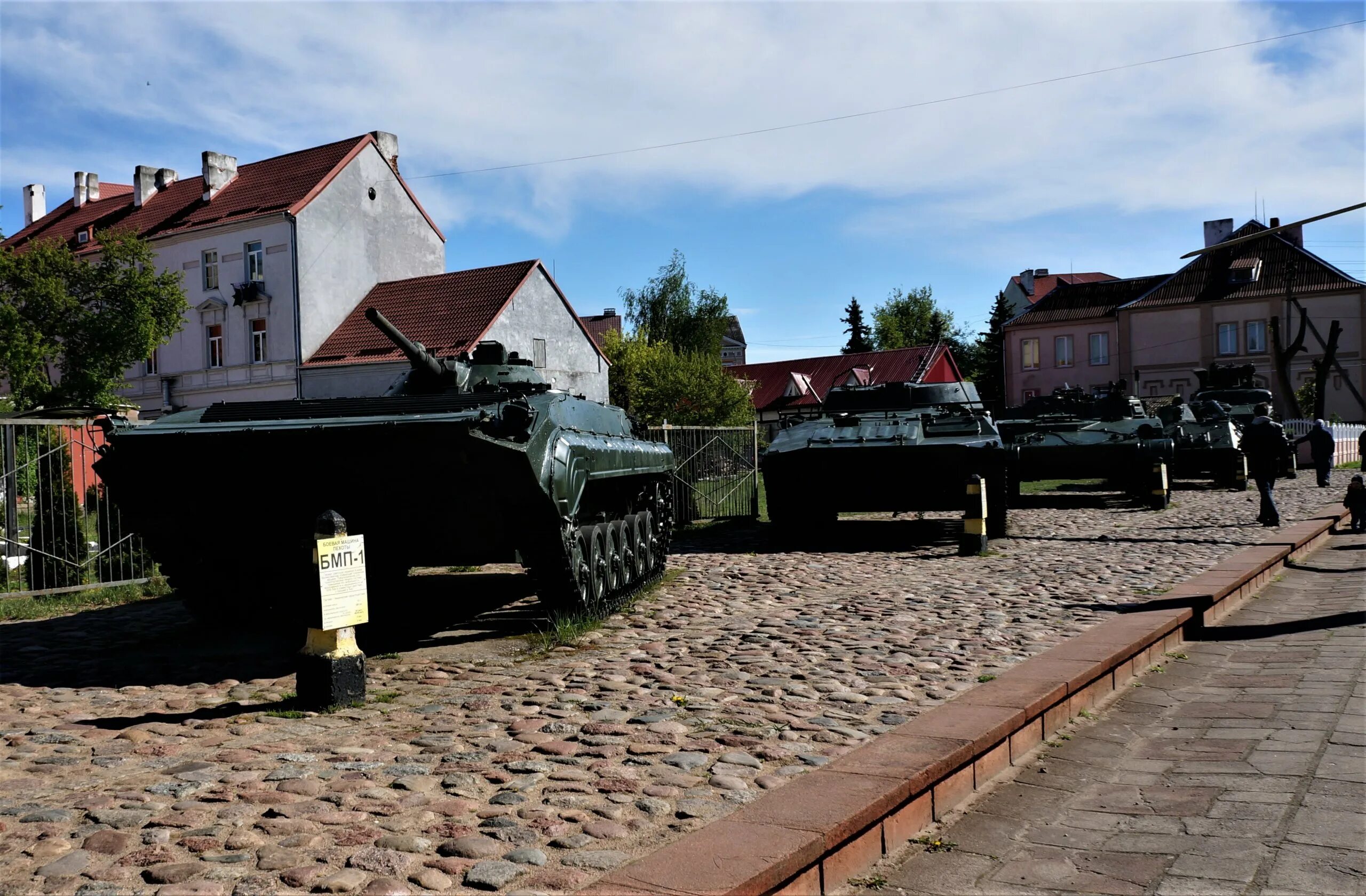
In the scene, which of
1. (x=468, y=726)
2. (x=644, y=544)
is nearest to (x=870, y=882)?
(x=468, y=726)

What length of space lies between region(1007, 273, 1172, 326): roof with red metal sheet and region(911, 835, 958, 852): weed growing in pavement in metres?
50.0

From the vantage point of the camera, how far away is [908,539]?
1424 centimetres

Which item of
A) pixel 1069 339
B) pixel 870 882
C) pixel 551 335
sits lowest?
pixel 870 882

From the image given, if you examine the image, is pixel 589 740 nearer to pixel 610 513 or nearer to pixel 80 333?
pixel 610 513

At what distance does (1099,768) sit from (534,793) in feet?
7.57

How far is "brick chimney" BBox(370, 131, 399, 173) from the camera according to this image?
34.9m

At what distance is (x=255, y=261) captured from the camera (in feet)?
107

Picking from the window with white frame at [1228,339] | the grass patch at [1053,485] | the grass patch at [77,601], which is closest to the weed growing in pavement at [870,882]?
the grass patch at [77,601]

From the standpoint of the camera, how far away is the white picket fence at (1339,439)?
34281 millimetres

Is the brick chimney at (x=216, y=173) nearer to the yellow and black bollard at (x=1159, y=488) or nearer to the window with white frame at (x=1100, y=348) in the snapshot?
the yellow and black bollard at (x=1159, y=488)

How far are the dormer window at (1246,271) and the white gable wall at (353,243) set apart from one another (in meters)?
30.8

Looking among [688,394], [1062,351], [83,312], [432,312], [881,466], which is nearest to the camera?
[881,466]

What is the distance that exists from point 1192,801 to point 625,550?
576 cm

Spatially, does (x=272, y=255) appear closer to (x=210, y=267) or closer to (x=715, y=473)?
(x=210, y=267)
